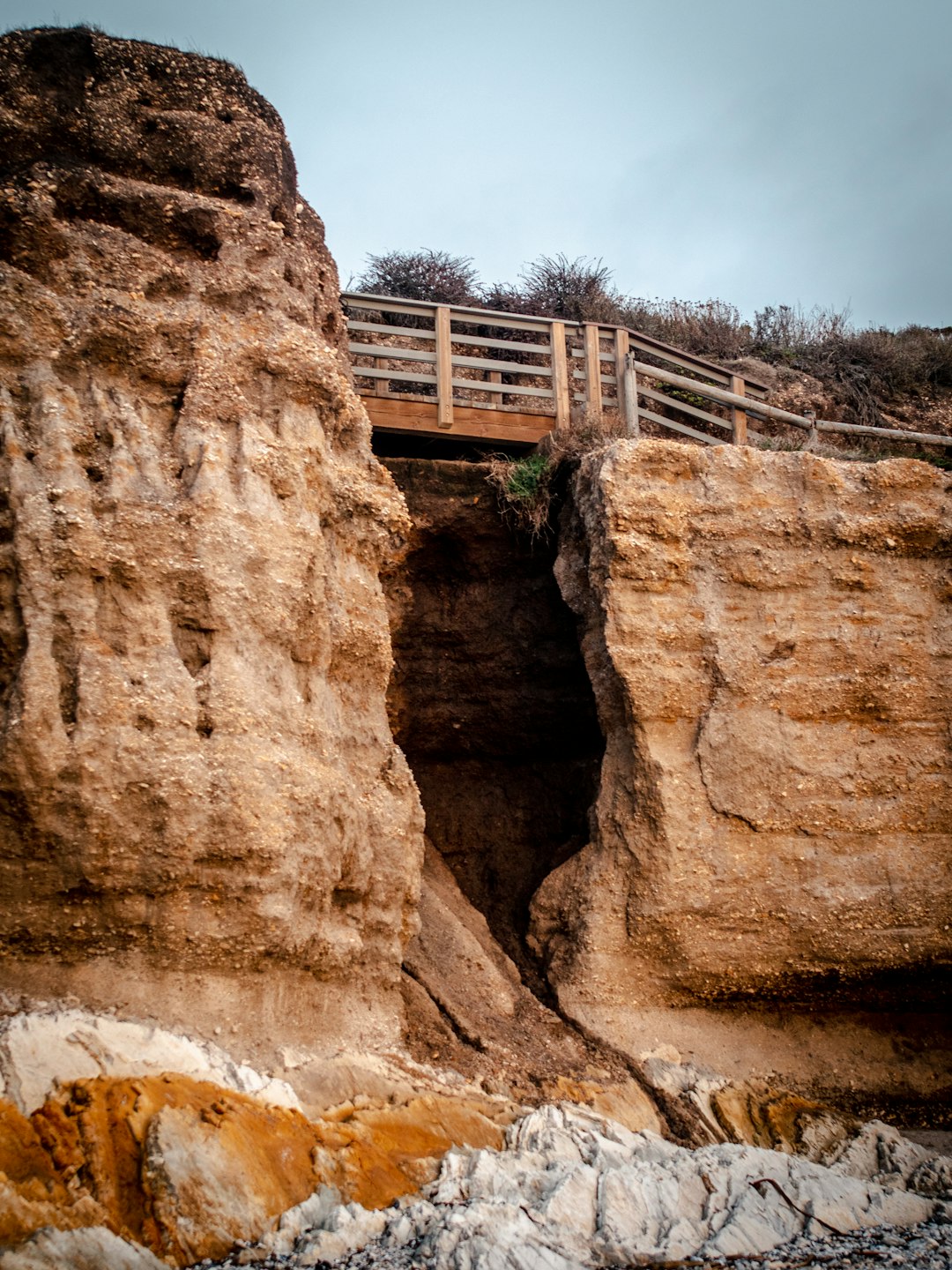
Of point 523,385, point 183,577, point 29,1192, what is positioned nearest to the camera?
point 29,1192

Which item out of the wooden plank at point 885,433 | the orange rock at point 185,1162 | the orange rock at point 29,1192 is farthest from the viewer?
the wooden plank at point 885,433

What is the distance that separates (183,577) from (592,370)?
19.3ft

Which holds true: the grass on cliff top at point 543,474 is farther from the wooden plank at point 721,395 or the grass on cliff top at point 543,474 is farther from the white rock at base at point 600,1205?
the white rock at base at point 600,1205

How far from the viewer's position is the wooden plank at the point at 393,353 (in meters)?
11.2

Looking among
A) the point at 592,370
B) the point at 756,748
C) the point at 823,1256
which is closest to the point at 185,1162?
the point at 823,1256

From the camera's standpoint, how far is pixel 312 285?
947 cm

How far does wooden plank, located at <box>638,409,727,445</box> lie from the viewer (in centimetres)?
1204

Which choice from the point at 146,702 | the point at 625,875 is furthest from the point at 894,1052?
the point at 146,702

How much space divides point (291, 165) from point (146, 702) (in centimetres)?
489

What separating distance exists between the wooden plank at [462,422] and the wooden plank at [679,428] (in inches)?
39.5

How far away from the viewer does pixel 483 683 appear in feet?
36.7

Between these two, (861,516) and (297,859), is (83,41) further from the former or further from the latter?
(861,516)

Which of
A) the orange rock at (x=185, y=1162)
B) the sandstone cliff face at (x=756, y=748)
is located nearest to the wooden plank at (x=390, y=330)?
the sandstone cliff face at (x=756, y=748)

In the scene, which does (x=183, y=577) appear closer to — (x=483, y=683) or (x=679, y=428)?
(x=483, y=683)
